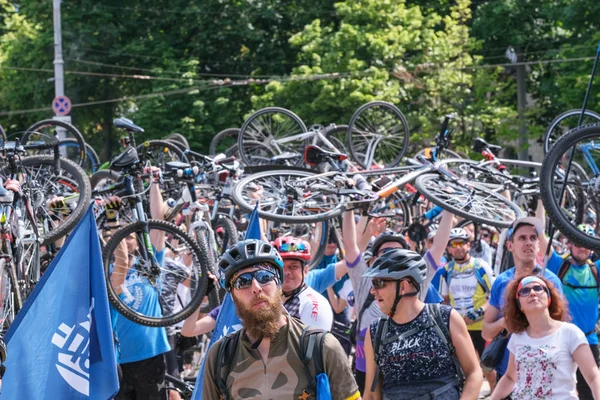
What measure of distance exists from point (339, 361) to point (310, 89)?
1101 inches

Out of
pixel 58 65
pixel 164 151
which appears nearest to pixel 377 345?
pixel 164 151

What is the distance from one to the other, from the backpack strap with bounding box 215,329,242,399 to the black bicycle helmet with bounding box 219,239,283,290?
0.79ft

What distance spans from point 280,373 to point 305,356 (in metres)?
0.13

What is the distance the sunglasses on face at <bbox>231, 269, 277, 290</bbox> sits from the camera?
413 centimetres

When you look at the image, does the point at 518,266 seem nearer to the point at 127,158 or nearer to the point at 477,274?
the point at 477,274

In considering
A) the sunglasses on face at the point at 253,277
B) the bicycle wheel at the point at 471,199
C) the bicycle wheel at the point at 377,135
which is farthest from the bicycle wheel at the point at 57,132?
the sunglasses on face at the point at 253,277

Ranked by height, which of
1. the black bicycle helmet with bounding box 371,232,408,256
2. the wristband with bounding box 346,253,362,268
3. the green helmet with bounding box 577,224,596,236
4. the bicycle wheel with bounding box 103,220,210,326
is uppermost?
the black bicycle helmet with bounding box 371,232,408,256

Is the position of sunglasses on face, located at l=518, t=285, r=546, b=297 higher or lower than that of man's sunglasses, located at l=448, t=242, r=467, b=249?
higher

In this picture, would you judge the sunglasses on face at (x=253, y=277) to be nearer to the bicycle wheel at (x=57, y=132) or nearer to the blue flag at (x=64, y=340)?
the blue flag at (x=64, y=340)

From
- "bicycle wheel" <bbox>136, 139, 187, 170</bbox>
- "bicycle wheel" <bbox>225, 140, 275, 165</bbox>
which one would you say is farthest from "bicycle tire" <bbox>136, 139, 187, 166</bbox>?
"bicycle wheel" <bbox>225, 140, 275, 165</bbox>

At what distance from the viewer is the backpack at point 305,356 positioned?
395cm

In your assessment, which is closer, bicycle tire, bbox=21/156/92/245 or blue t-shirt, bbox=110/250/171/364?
blue t-shirt, bbox=110/250/171/364

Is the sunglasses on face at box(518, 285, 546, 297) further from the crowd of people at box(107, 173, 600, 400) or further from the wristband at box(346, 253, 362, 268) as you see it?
the wristband at box(346, 253, 362, 268)

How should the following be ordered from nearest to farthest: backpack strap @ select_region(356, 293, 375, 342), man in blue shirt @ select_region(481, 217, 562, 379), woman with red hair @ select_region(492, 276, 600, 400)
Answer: woman with red hair @ select_region(492, 276, 600, 400), man in blue shirt @ select_region(481, 217, 562, 379), backpack strap @ select_region(356, 293, 375, 342)
